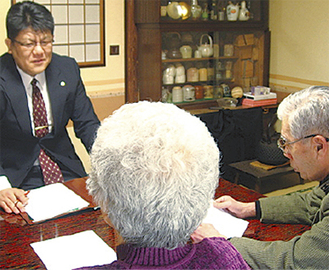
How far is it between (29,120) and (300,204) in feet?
4.99

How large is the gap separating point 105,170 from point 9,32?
5.93 feet

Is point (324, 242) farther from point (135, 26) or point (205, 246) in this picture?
point (135, 26)

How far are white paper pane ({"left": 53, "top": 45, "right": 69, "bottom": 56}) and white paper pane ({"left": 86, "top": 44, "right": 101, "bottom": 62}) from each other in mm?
193

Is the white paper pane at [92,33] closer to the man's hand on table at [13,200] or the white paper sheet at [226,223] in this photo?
the man's hand on table at [13,200]

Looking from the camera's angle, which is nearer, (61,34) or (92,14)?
(61,34)

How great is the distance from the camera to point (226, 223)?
5.48 feet

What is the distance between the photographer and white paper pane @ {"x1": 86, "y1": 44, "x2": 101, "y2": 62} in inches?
155

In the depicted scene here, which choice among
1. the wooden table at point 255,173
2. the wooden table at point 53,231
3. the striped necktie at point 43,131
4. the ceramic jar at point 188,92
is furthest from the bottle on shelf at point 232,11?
the wooden table at point 53,231

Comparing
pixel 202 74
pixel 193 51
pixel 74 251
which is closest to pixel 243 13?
pixel 193 51

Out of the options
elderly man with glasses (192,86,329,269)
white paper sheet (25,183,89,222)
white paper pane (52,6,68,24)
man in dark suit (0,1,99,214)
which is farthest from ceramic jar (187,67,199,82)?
elderly man with glasses (192,86,329,269)

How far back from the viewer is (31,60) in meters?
2.44

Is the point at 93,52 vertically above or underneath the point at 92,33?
underneath

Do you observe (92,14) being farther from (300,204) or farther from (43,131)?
(300,204)

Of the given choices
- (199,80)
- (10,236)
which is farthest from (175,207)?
(199,80)
